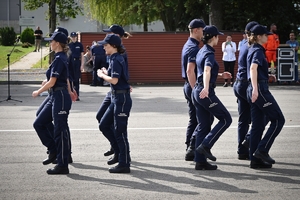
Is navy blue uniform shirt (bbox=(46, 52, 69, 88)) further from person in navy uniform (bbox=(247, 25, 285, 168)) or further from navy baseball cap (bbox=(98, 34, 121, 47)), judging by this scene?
person in navy uniform (bbox=(247, 25, 285, 168))

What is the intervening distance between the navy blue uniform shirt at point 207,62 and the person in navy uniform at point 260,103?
53 centimetres

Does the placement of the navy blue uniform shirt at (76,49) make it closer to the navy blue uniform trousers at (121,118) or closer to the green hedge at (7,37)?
the navy blue uniform trousers at (121,118)

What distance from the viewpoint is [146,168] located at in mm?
9797

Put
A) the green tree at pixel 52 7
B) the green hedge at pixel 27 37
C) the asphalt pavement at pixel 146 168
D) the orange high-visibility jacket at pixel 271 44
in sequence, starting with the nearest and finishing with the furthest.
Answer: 1. the asphalt pavement at pixel 146 168
2. the orange high-visibility jacket at pixel 271 44
3. the green tree at pixel 52 7
4. the green hedge at pixel 27 37

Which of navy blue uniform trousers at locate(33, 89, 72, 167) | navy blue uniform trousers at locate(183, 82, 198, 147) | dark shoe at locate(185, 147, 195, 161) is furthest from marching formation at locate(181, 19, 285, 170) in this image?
navy blue uniform trousers at locate(33, 89, 72, 167)

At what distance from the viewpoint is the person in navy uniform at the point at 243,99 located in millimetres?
10094

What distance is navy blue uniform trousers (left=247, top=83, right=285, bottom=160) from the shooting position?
9562mm

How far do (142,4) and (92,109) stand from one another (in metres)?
19.5

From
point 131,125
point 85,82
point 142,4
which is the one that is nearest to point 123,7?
point 142,4

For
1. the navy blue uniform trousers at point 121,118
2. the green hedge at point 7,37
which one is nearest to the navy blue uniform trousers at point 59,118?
the navy blue uniform trousers at point 121,118

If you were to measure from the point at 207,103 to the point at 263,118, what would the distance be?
3.09ft

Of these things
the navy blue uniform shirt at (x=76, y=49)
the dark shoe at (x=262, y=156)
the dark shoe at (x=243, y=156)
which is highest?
the navy blue uniform shirt at (x=76, y=49)

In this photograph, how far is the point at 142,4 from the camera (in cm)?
3634

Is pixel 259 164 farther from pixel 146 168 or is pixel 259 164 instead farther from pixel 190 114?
pixel 146 168
